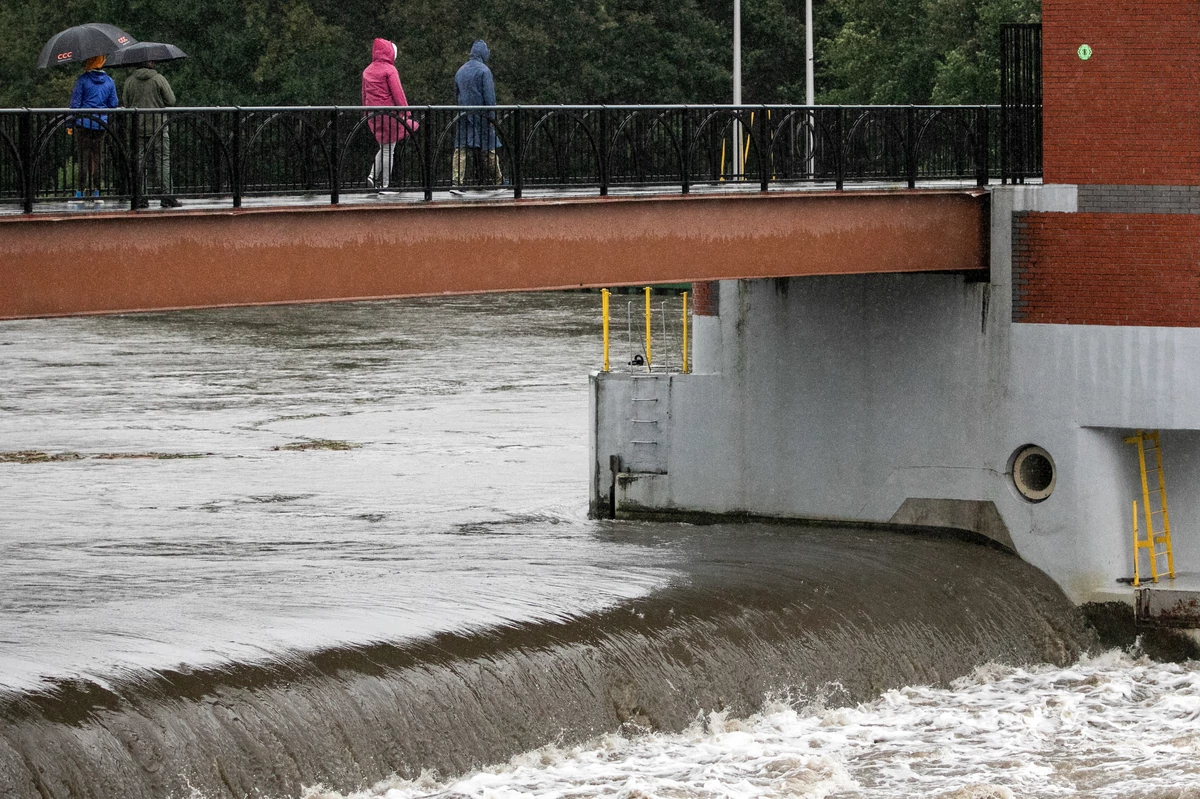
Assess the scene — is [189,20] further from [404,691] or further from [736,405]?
[404,691]

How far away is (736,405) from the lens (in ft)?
89.6

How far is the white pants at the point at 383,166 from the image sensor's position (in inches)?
806

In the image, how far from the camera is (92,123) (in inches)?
704

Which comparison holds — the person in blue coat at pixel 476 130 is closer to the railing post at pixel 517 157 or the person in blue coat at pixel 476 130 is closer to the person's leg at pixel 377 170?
the railing post at pixel 517 157

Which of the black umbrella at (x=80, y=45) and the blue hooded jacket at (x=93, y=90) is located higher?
the black umbrella at (x=80, y=45)

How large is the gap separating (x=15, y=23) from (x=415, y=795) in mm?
74542

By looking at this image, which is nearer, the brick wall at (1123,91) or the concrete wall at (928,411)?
the brick wall at (1123,91)

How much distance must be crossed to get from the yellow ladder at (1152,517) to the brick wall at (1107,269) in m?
1.53

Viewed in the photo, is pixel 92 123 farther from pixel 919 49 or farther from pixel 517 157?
pixel 919 49

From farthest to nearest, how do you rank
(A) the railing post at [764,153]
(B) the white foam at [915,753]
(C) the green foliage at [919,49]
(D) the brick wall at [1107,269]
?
(C) the green foliage at [919,49], (D) the brick wall at [1107,269], (A) the railing post at [764,153], (B) the white foam at [915,753]

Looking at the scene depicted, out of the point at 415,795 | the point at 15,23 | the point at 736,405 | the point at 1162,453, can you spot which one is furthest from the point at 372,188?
the point at 15,23

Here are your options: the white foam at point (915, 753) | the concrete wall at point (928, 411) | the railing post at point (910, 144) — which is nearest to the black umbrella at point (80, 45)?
the white foam at point (915, 753)

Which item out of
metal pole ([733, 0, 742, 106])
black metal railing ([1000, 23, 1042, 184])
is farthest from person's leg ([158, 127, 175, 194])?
metal pole ([733, 0, 742, 106])

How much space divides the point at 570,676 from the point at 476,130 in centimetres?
538
